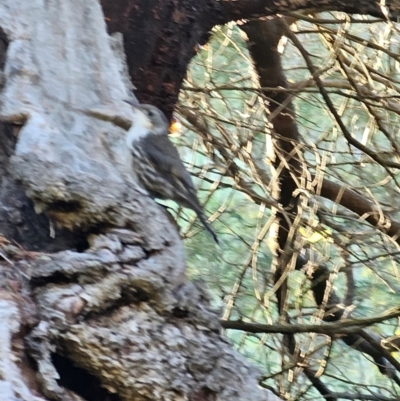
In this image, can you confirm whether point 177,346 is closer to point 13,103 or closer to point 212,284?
point 13,103

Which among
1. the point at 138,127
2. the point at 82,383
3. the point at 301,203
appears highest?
the point at 138,127

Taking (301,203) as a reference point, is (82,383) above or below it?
below

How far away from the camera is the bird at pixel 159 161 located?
1464mm

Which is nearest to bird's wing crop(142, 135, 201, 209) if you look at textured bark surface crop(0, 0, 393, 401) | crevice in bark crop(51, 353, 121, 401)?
textured bark surface crop(0, 0, 393, 401)

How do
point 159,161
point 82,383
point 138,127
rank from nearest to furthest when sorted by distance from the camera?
point 82,383 → point 138,127 → point 159,161

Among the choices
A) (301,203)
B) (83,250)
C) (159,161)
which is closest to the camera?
(83,250)

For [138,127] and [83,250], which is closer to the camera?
[83,250]

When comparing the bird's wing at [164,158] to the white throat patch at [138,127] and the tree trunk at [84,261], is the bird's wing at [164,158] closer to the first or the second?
the white throat patch at [138,127]

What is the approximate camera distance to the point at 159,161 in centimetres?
161

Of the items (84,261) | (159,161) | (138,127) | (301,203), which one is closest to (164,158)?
(159,161)

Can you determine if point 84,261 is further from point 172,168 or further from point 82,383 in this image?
point 172,168

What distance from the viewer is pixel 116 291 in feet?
3.11

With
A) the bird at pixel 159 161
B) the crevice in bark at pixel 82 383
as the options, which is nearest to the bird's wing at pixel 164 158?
the bird at pixel 159 161

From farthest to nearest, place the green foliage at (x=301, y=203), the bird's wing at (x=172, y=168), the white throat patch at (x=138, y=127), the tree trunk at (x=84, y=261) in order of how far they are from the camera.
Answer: the green foliage at (x=301, y=203), the bird's wing at (x=172, y=168), the white throat patch at (x=138, y=127), the tree trunk at (x=84, y=261)
